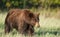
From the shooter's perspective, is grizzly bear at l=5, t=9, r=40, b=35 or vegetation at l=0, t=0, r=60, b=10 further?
vegetation at l=0, t=0, r=60, b=10

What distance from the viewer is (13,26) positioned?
10.7 meters

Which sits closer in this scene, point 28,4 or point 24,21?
point 24,21

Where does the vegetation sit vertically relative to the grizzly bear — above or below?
below

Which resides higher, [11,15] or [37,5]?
[11,15]

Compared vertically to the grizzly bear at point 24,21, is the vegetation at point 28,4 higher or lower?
lower

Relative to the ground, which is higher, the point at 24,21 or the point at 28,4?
the point at 24,21

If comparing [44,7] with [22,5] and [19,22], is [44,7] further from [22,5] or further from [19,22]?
[19,22]

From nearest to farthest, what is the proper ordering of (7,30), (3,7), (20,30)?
1. (20,30)
2. (7,30)
3. (3,7)

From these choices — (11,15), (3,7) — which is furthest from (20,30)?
(3,7)

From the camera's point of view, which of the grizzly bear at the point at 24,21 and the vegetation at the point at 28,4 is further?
the vegetation at the point at 28,4

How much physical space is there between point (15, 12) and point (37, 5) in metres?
23.0

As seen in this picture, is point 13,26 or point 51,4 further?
point 51,4

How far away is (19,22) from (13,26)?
44 cm

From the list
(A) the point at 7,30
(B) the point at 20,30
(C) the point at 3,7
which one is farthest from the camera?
(C) the point at 3,7
